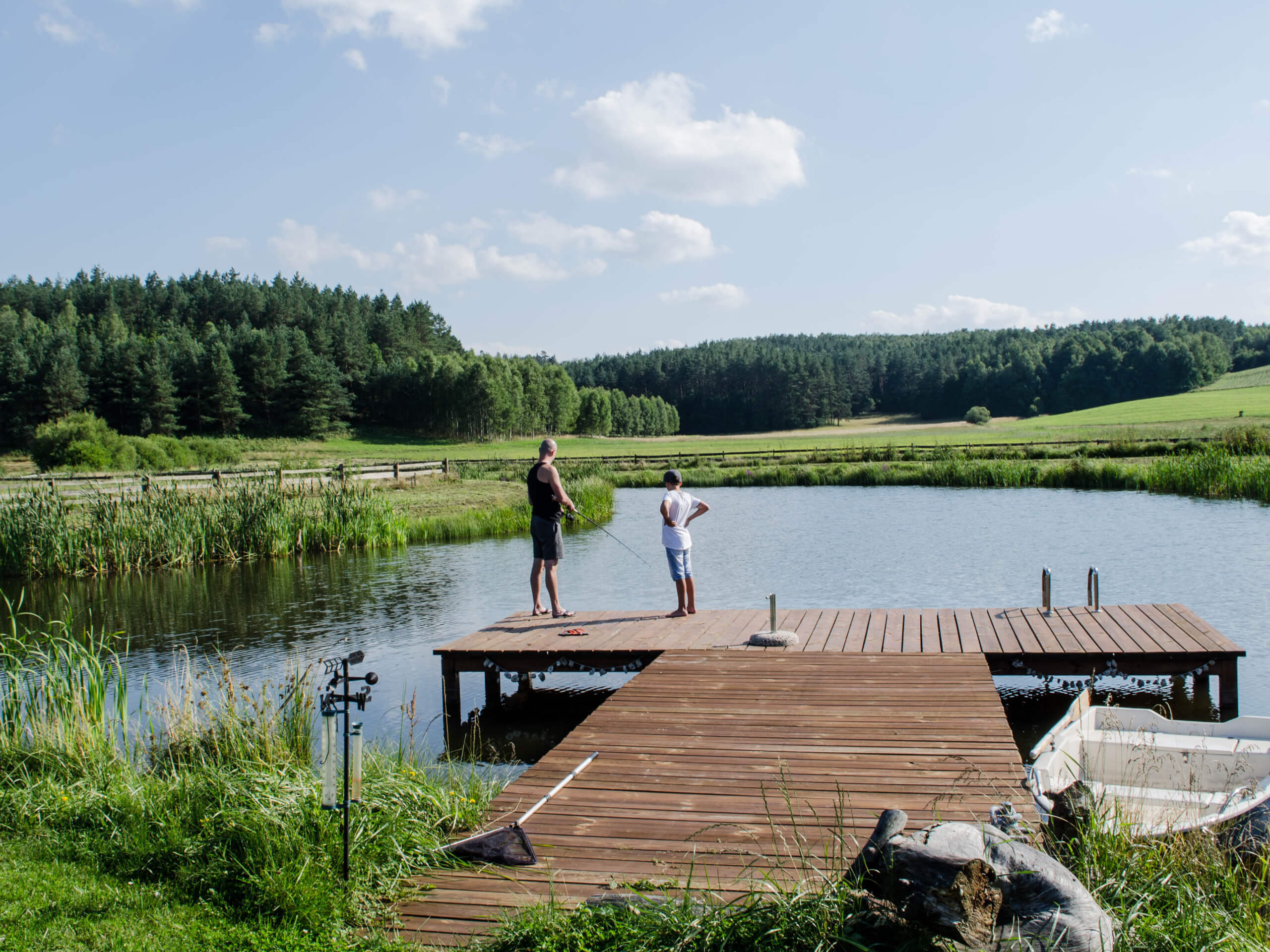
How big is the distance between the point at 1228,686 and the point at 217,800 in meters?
8.57

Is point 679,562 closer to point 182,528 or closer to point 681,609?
point 681,609

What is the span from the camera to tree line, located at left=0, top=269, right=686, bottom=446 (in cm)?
7650

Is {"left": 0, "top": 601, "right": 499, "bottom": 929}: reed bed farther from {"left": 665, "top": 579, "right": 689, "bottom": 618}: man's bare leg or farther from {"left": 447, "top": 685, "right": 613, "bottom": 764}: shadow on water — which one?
{"left": 665, "top": 579, "right": 689, "bottom": 618}: man's bare leg

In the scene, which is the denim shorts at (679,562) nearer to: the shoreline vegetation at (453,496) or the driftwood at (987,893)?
the driftwood at (987,893)

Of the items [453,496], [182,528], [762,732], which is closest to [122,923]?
[762,732]

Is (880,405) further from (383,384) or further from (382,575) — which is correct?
(382,575)

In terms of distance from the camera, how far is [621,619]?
36.8 feet

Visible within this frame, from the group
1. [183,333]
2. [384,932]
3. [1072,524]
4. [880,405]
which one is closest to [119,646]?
[384,932]

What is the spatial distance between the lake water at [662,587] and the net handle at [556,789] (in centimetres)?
278

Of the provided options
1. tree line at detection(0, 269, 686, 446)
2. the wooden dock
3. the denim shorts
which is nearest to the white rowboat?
the wooden dock

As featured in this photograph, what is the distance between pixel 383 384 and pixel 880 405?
71.9m

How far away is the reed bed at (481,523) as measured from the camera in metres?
25.0

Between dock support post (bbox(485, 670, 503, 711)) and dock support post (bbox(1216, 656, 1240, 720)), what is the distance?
719cm

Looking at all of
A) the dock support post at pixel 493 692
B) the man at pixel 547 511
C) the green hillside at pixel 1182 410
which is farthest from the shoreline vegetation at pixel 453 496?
the green hillside at pixel 1182 410
